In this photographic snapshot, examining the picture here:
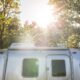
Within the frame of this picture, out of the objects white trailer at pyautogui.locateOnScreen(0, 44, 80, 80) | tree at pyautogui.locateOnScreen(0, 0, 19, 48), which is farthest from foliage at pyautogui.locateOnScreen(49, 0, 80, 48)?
white trailer at pyautogui.locateOnScreen(0, 44, 80, 80)

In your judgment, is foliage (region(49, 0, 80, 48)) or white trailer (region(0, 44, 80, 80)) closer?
white trailer (region(0, 44, 80, 80))

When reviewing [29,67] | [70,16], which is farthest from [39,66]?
[70,16]

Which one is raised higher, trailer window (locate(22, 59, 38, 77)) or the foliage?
the foliage

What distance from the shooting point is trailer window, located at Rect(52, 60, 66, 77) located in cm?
956

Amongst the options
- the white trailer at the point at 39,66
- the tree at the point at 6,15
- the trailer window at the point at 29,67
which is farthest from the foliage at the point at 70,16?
the trailer window at the point at 29,67

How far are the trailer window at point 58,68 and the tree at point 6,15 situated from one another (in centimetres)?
1377

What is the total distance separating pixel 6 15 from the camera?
24156 mm

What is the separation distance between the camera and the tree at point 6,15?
23153mm

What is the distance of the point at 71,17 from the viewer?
23703 mm

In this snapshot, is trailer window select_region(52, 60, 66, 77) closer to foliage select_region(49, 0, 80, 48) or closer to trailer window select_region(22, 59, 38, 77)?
trailer window select_region(22, 59, 38, 77)

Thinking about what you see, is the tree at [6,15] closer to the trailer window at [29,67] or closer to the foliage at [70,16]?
the foliage at [70,16]

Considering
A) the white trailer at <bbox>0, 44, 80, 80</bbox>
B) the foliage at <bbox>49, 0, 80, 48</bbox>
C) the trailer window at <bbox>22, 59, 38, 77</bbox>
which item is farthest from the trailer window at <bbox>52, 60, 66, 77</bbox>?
the foliage at <bbox>49, 0, 80, 48</bbox>

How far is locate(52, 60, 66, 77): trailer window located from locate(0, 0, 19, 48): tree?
13.8 m

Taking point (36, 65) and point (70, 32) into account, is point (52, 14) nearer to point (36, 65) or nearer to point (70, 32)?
point (70, 32)
